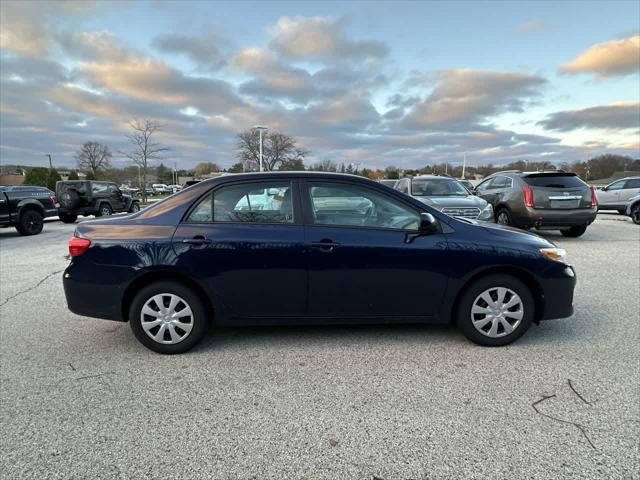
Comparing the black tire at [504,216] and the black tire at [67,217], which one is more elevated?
the black tire at [504,216]

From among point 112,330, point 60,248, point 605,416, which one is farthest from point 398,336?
point 60,248

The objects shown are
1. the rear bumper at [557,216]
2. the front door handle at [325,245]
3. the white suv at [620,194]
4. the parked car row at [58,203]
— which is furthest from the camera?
the white suv at [620,194]

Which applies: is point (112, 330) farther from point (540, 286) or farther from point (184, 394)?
point (540, 286)

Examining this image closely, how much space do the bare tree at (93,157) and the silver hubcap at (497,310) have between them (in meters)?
76.1

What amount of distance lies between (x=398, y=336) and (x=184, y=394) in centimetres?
205

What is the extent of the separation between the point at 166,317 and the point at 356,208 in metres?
1.98

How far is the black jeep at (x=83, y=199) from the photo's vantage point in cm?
1636

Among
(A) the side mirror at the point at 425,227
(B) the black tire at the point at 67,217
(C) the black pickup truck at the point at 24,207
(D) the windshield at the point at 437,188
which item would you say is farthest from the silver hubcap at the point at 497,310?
(B) the black tire at the point at 67,217

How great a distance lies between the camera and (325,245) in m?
3.38

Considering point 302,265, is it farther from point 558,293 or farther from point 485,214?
point 485,214

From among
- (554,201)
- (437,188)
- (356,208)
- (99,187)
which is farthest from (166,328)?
(99,187)

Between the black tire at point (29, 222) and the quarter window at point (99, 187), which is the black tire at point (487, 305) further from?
the quarter window at point (99, 187)

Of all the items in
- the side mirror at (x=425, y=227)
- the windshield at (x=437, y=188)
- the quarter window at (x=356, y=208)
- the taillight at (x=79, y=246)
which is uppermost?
the windshield at (x=437, y=188)

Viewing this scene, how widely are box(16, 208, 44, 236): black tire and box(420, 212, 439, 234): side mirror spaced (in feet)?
43.1
